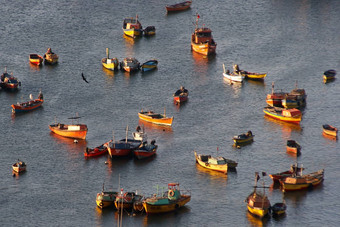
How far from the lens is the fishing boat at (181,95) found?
A: 618ft

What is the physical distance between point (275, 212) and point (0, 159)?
162ft

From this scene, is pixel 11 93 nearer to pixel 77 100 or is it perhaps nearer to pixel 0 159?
pixel 77 100

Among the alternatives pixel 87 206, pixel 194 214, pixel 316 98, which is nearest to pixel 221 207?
pixel 194 214

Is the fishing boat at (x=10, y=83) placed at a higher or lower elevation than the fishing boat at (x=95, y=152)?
higher

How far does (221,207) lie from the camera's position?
149 m

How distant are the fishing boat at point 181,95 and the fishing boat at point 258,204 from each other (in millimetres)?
45331

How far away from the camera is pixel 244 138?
170m

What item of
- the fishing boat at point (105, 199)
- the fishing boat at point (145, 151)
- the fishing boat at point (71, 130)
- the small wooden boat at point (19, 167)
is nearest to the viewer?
the fishing boat at point (105, 199)

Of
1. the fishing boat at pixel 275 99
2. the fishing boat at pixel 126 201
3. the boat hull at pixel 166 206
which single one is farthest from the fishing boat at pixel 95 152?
the fishing boat at pixel 275 99

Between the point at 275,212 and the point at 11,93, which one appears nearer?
the point at 275,212

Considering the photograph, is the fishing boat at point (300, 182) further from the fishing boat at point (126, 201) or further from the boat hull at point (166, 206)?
the fishing boat at point (126, 201)

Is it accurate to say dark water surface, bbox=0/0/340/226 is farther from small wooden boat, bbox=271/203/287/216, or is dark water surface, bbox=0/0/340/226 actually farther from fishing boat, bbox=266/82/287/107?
fishing boat, bbox=266/82/287/107

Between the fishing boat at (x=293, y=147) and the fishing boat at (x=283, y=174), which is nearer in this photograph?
the fishing boat at (x=283, y=174)

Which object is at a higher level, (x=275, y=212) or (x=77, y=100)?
(x=77, y=100)
